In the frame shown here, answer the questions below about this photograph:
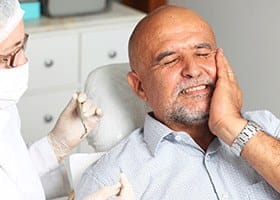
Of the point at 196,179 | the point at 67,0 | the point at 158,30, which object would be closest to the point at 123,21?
the point at 67,0

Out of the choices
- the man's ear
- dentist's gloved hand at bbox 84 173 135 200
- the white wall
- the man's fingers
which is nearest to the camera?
dentist's gloved hand at bbox 84 173 135 200

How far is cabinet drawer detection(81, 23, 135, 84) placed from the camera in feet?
10.1

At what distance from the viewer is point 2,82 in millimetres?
1636

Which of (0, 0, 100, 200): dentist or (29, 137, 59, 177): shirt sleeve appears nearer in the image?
(0, 0, 100, 200): dentist

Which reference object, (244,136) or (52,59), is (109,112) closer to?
(244,136)

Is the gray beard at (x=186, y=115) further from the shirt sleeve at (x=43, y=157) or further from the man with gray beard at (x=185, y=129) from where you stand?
the shirt sleeve at (x=43, y=157)

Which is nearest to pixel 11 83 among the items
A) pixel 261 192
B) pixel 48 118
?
pixel 261 192

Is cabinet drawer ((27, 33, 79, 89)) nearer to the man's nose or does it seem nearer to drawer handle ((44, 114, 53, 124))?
drawer handle ((44, 114, 53, 124))

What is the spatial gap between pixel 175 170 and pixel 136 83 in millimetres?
302

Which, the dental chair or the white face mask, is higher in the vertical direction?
the white face mask

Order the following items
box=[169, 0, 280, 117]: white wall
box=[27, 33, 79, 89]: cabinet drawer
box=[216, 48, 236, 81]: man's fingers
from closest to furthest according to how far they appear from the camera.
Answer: box=[216, 48, 236, 81]: man's fingers → box=[169, 0, 280, 117]: white wall → box=[27, 33, 79, 89]: cabinet drawer

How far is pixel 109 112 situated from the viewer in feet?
6.76

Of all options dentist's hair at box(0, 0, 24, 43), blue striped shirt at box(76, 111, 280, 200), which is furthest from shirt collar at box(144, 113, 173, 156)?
dentist's hair at box(0, 0, 24, 43)

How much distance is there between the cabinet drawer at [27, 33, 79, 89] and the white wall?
0.64 meters
